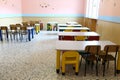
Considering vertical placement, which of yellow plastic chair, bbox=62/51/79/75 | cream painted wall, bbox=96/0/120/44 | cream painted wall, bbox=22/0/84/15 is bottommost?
yellow plastic chair, bbox=62/51/79/75

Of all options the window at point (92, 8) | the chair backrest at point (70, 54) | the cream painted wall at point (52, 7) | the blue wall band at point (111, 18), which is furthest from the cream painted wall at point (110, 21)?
the cream painted wall at point (52, 7)

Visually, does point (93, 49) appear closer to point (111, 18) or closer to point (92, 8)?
point (111, 18)

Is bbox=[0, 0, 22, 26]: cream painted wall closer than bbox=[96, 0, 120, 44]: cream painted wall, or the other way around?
bbox=[96, 0, 120, 44]: cream painted wall

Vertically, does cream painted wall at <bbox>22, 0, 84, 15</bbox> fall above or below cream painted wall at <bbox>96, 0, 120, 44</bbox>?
above

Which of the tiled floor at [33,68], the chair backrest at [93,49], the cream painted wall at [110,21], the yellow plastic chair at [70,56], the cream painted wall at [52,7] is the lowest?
the tiled floor at [33,68]

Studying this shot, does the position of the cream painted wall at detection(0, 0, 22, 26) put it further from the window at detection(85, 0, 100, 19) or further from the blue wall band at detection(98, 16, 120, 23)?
the blue wall band at detection(98, 16, 120, 23)

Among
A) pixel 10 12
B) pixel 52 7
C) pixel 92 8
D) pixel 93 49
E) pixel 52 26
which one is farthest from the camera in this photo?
pixel 52 7

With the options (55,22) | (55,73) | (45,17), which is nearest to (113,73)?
(55,73)

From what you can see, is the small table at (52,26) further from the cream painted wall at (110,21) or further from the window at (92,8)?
the cream painted wall at (110,21)

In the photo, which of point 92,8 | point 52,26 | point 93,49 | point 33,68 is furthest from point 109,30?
point 52,26

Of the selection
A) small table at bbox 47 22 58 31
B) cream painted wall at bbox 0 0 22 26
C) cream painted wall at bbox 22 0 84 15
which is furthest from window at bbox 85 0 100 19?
cream painted wall at bbox 0 0 22 26

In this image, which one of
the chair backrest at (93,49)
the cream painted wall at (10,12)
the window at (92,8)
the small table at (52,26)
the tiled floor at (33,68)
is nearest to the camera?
the chair backrest at (93,49)

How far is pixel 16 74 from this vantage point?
3494mm

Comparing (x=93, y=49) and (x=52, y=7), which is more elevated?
(x=52, y=7)
